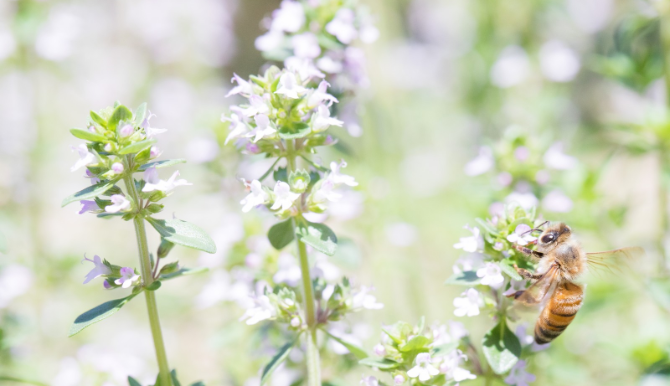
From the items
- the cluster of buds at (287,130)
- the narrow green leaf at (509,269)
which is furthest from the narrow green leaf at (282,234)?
the narrow green leaf at (509,269)

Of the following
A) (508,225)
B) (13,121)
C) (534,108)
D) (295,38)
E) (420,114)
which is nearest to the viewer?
(508,225)

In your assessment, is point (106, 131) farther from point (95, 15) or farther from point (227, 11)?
point (95, 15)

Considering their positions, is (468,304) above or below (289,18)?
below

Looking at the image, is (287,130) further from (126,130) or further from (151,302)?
(151,302)

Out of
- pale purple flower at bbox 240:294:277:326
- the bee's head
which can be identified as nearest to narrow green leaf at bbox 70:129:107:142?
pale purple flower at bbox 240:294:277:326

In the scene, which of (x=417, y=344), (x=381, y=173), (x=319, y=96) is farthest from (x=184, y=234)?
(x=381, y=173)

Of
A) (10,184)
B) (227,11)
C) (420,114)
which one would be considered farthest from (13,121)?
(420,114)
